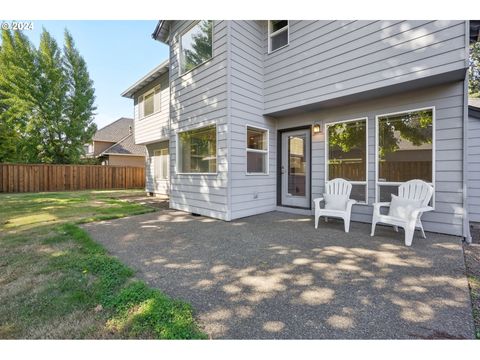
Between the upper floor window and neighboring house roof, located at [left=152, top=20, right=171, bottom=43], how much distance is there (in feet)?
8.53

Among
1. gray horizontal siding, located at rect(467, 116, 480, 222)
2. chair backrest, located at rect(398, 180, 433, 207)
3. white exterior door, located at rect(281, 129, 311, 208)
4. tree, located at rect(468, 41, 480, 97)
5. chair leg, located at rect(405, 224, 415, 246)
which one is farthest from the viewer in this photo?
tree, located at rect(468, 41, 480, 97)

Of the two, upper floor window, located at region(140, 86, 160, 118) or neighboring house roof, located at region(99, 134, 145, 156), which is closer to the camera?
upper floor window, located at region(140, 86, 160, 118)

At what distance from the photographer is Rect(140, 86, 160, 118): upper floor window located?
398 inches

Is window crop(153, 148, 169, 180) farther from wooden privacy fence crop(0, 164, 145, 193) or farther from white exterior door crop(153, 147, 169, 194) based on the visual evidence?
wooden privacy fence crop(0, 164, 145, 193)

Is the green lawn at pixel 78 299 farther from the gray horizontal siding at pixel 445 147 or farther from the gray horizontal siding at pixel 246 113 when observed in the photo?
the gray horizontal siding at pixel 445 147

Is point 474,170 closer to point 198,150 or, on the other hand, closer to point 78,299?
point 198,150

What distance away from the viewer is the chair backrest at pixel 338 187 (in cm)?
477

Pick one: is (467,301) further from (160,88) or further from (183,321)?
(160,88)

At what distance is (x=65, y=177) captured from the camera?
1322cm

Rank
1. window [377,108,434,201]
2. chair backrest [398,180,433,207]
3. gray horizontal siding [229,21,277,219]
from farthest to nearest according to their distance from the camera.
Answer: gray horizontal siding [229,21,277,219] < window [377,108,434,201] < chair backrest [398,180,433,207]

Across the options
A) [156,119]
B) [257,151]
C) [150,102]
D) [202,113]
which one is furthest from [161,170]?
[257,151]

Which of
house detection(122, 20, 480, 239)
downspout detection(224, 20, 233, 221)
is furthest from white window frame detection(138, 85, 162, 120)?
downspout detection(224, 20, 233, 221)
